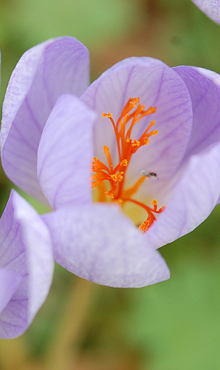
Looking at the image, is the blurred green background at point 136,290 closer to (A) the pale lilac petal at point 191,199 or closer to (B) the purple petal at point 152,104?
(B) the purple petal at point 152,104

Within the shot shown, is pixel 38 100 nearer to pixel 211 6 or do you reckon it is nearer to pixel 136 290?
pixel 211 6

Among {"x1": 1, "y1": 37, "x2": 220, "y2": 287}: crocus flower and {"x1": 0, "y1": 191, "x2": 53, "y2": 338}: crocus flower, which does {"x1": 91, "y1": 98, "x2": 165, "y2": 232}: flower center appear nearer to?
{"x1": 1, "y1": 37, "x2": 220, "y2": 287}: crocus flower

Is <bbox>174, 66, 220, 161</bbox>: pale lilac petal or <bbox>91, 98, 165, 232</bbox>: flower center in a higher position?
<bbox>174, 66, 220, 161</bbox>: pale lilac petal

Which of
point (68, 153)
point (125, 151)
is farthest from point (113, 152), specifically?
point (68, 153)

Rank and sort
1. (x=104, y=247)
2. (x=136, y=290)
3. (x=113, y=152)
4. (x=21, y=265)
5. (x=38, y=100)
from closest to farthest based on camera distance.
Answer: (x=104, y=247), (x=21, y=265), (x=38, y=100), (x=113, y=152), (x=136, y=290)

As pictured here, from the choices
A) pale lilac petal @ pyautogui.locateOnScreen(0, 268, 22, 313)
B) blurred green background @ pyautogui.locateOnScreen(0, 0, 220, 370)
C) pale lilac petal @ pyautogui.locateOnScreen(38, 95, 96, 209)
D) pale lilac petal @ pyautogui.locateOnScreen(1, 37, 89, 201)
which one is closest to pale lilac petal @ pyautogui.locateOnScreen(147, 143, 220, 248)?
pale lilac petal @ pyautogui.locateOnScreen(38, 95, 96, 209)

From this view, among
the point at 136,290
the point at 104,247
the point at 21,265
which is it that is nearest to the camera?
the point at 104,247

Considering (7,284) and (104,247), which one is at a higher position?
(104,247)

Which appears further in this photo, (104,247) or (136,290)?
(136,290)
